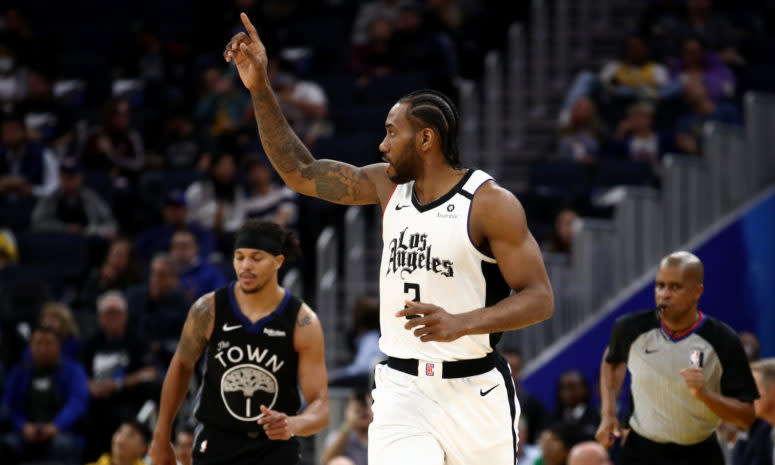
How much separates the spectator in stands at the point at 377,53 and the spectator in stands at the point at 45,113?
3.56 m

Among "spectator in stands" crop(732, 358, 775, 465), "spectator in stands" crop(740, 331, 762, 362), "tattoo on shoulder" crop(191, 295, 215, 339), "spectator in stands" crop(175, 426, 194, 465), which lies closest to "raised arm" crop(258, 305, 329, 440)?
"tattoo on shoulder" crop(191, 295, 215, 339)

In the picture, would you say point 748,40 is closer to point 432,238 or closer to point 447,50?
point 447,50

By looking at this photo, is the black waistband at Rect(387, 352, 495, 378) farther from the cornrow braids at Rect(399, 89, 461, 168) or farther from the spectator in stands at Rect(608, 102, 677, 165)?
the spectator in stands at Rect(608, 102, 677, 165)

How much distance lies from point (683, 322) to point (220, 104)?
9273 mm

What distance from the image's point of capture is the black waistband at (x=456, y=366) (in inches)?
199

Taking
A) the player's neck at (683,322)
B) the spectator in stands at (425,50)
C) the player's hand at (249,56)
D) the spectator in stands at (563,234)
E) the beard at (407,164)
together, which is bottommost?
the player's neck at (683,322)

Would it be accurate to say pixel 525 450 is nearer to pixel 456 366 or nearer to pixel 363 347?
pixel 363 347

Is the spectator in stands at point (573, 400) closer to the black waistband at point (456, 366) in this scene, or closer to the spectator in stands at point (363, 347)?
the spectator in stands at point (363, 347)

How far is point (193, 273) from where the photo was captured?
11.5 meters

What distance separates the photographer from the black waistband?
16.6 feet

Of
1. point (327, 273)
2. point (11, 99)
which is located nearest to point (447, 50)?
point (327, 273)

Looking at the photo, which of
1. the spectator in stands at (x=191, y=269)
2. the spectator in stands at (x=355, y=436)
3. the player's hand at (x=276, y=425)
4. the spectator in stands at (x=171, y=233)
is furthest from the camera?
the spectator in stands at (x=171, y=233)

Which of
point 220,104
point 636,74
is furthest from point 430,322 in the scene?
point 220,104

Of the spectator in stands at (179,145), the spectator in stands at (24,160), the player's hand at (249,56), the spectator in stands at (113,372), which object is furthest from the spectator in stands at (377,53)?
the player's hand at (249,56)
